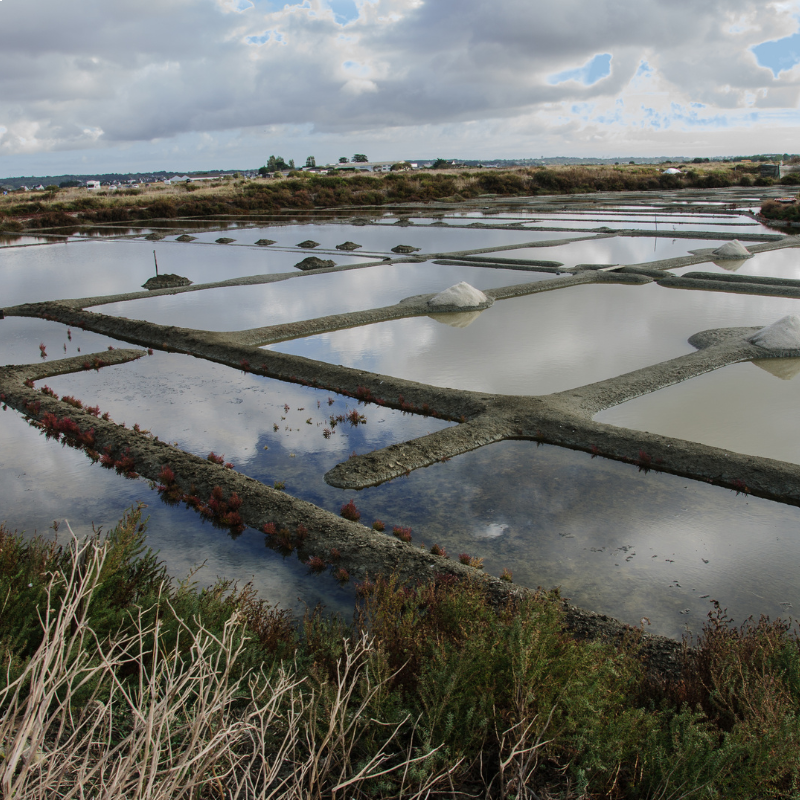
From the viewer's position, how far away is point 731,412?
8.47m

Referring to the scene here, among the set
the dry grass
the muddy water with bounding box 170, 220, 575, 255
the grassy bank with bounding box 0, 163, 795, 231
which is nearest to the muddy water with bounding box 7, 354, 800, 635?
the dry grass

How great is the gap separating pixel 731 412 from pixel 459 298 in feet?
24.4

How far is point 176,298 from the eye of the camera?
1753 centimetres

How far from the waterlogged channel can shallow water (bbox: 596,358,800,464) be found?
4 centimetres

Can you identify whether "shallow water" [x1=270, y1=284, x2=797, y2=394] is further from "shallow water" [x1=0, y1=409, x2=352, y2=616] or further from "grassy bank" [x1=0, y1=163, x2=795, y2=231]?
"grassy bank" [x1=0, y1=163, x2=795, y2=231]

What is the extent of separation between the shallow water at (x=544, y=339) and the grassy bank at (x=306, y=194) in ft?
112

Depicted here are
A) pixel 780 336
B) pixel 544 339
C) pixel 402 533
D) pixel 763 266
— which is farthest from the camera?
pixel 763 266

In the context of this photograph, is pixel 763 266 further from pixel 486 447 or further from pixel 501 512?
pixel 501 512

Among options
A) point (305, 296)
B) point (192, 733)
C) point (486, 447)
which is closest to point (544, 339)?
point (486, 447)

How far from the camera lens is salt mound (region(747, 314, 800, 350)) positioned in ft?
35.9

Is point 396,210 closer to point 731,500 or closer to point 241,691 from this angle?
point 731,500

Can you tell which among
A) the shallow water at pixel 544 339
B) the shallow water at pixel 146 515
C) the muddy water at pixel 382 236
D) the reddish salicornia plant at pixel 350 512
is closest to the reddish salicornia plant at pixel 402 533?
the reddish salicornia plant at pixel 350 512

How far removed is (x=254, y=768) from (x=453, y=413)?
626cm

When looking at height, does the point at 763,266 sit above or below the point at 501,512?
above
